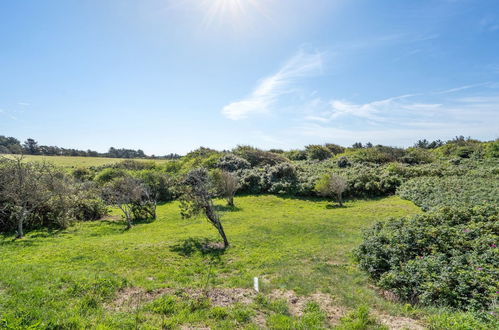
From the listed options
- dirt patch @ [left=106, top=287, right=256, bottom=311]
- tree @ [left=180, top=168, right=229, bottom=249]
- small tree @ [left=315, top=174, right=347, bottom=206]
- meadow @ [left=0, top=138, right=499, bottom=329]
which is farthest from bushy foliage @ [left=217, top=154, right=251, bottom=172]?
dirt patch @ [left=106, top=287, right=256, bottom=311]

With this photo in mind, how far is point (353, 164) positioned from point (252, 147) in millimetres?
22323

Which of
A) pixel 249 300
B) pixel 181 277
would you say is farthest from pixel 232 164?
pixel 249 300

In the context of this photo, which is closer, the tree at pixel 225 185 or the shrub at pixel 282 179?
the tree at pixel 225 185

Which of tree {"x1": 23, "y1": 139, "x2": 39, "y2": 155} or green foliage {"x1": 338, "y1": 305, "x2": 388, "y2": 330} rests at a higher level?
tree {"x1": 23, "y1": 139, "x2": 39, "y2": 155}

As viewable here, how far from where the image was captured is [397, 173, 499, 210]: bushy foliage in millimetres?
20033

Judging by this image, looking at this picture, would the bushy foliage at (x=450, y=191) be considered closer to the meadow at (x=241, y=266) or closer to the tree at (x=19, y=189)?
the meadow at (x=241, y=266)

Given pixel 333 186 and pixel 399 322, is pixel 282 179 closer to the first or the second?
pixel 333 186

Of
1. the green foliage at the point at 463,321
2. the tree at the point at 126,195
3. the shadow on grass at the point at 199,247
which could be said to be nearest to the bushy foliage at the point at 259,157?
the tree at the point at 126,195

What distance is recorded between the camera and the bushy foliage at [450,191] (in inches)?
789

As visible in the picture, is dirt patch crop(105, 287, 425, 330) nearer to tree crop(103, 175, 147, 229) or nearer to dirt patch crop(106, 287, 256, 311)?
dirt patch crop(106, 287, 256, 311)

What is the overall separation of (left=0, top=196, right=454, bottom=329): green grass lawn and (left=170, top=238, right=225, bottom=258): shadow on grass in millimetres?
57

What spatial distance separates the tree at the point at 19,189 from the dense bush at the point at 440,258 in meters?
23.1

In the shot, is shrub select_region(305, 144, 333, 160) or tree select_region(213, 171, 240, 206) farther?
shrub select_region(305, 144, 333, 160)

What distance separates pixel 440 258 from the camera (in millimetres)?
8438
